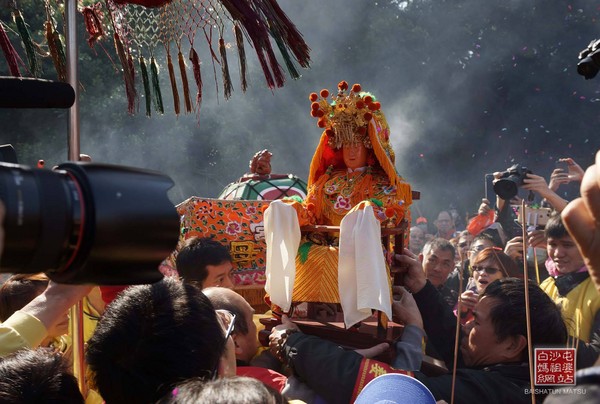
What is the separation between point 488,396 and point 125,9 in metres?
1.86

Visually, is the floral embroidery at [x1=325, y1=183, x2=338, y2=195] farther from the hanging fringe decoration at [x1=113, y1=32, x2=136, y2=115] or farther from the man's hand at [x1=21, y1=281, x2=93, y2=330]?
the man's hand at [x1=21, y1=281, x2=93, y2=330]

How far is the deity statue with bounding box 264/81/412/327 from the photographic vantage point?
3.16 meters

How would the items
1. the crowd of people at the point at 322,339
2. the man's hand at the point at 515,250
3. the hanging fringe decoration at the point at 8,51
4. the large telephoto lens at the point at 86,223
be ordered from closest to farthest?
the large telephoto lens at the point at 86,223 → the crowd of people at the point at 322,339 → the hanging fringe decoration at the point at 8,51 → the man's hand at the point at 515,250

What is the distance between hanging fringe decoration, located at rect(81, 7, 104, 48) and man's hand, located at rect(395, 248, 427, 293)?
1.82 meters

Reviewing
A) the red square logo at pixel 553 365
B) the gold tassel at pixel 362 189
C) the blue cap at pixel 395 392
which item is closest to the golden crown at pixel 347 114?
the gold tassel at pixel 362 189

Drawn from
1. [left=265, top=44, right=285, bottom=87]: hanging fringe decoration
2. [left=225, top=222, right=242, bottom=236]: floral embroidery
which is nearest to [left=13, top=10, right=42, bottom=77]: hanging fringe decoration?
[left=265, top=44, right=285, bottom=87]: hanging fringe decoration

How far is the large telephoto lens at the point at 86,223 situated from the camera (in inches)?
33.9

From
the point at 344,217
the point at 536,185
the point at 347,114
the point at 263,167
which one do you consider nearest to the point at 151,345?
the point at 344,217

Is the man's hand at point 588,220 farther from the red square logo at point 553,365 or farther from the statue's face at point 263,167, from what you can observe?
the statue's face at point 263,167

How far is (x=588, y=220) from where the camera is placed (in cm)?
94

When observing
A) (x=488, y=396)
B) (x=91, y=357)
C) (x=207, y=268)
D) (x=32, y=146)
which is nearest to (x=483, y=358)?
(x=488, y=396)

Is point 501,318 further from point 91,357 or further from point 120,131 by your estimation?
point 120,131

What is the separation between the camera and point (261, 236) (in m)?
4.46

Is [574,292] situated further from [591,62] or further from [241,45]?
[591,62]
